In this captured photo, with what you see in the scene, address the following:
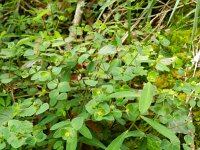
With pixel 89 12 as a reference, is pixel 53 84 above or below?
below

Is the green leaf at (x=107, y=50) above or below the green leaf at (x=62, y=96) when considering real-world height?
above

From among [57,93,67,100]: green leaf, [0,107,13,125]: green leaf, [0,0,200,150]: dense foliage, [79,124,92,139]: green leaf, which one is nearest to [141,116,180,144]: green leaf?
[0,0,200,150]: dense foliage

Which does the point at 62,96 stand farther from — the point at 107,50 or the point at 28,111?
the point at 107,50

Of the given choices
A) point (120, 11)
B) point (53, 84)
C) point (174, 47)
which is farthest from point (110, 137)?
point (120, 11)

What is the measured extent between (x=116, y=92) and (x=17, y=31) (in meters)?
1.26

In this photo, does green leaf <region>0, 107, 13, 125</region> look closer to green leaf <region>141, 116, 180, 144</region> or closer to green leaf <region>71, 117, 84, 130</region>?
green leaf <region>71, 117, 84, 130</region>

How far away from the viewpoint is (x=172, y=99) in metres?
1.43

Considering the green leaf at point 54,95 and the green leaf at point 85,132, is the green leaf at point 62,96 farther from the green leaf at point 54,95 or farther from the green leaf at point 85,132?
the green leaf at point 85,132

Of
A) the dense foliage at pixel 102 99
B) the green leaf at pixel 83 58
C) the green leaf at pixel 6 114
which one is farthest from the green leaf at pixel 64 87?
the green leaf at pixel 6 114

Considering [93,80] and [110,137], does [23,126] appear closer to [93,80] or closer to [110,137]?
[93,80]

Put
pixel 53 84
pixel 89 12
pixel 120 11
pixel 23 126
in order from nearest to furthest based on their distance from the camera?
1. pixel 23 126
2. pixel 53 84
3. pixel 120 11
4. pixel 89 12

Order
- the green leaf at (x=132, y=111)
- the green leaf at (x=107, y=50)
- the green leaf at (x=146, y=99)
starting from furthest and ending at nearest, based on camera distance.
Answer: the green leaf at (x=107, y=50) < the green leaf at (x=132, y=111) < the green leaf at (x=146, y=99)

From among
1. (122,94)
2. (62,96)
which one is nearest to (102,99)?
(122,94)

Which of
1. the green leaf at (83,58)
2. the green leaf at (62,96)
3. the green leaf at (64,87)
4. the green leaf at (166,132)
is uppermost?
the green leaf at (83,58)
